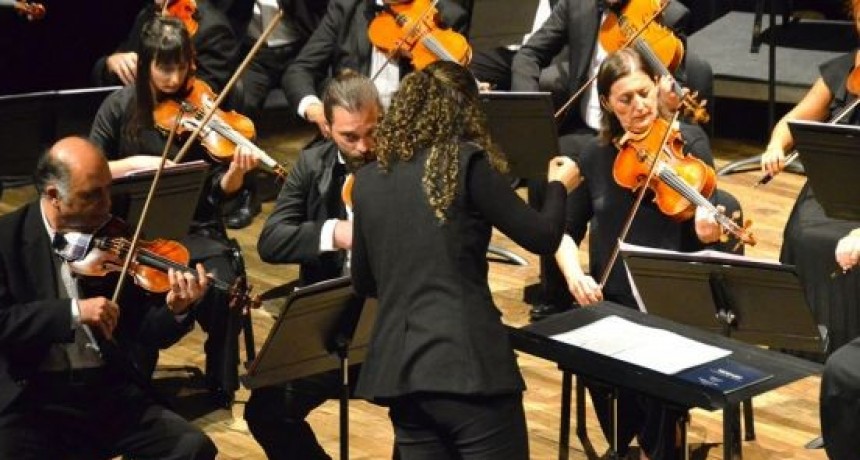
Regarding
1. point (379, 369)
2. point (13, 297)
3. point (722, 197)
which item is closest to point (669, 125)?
point (722, 197)

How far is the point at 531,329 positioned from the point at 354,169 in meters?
0.85

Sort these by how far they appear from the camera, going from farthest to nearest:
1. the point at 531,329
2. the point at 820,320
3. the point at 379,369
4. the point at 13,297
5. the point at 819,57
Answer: the point at 819,57 → the point at 820,320 → the point at 13,297 → the point at 531,329 → the point at 379,369

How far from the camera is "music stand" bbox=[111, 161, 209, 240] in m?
4.22

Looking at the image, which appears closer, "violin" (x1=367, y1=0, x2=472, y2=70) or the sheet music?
the sheet music

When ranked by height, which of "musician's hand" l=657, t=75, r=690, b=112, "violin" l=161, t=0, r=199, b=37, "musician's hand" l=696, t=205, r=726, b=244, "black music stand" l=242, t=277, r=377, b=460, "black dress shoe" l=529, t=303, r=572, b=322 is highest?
"violin" l=161, t=0, r=199, b=37

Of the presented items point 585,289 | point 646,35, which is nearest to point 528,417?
point 585,289

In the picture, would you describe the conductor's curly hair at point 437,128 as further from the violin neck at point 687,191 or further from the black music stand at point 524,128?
the black music stand at point 524,128

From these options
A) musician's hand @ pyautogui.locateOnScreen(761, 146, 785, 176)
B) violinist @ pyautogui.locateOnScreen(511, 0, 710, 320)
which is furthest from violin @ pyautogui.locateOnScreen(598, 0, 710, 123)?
musician's hand @ pyautogui.locateOnScreen(761, 146, 785, 176)

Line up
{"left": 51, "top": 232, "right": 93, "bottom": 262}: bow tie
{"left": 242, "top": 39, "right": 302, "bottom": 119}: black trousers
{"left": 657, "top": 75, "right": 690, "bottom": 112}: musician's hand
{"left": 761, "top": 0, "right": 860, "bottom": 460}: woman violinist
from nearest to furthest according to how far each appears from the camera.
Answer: {"left": 51, "top": 232, "right": 93, "bottom": 262}: bow tie, {"left": 657, "top": 75, "right": 690, "bottom": 112}: musician's hand, {"left": 761, "top": 0, "right": 860, "bottom": 460}: woman violinist, {"left": 242, "top": 39, "right": 302, "bottom": 119}: black trousers

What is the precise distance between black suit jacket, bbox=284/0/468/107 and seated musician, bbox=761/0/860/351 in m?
1.35

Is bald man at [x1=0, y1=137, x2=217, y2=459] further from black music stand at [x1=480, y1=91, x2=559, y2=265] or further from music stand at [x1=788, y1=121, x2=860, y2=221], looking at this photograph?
music stand at [x1=788, y1=121, x2=860, y2=221]

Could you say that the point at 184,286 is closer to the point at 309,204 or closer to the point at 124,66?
the point at 309,204

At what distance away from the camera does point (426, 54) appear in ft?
18.1

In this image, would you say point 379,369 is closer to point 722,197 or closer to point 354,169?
point 354,169
